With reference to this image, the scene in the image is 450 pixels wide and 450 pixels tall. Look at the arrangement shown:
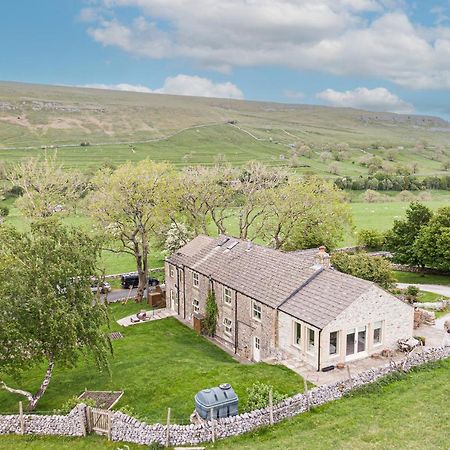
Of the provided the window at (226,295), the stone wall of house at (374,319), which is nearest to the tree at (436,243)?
the stone wall of house at (374,319)

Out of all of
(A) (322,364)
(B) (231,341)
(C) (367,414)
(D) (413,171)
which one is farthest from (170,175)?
(D) (413,171)

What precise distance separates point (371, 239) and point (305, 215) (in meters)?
17.9

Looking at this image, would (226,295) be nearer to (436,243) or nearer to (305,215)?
(305,215)

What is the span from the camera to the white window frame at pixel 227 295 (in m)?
37.7

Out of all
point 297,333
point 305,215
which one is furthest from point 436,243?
point 297,333

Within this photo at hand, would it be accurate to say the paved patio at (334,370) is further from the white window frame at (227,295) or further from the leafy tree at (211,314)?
the leafy tree at (211,314)

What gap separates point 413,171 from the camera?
182 meters

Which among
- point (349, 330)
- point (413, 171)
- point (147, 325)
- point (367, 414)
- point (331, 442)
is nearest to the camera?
point (331, 442)

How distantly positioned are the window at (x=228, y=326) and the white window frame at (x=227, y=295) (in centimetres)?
148

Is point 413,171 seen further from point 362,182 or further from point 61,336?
point 61,336

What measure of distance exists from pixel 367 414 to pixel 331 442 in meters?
3.44

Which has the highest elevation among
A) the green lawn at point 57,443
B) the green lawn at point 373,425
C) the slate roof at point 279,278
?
the slate roof at point 279,278

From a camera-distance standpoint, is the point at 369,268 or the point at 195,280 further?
the point at 369,268

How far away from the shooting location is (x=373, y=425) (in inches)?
864
